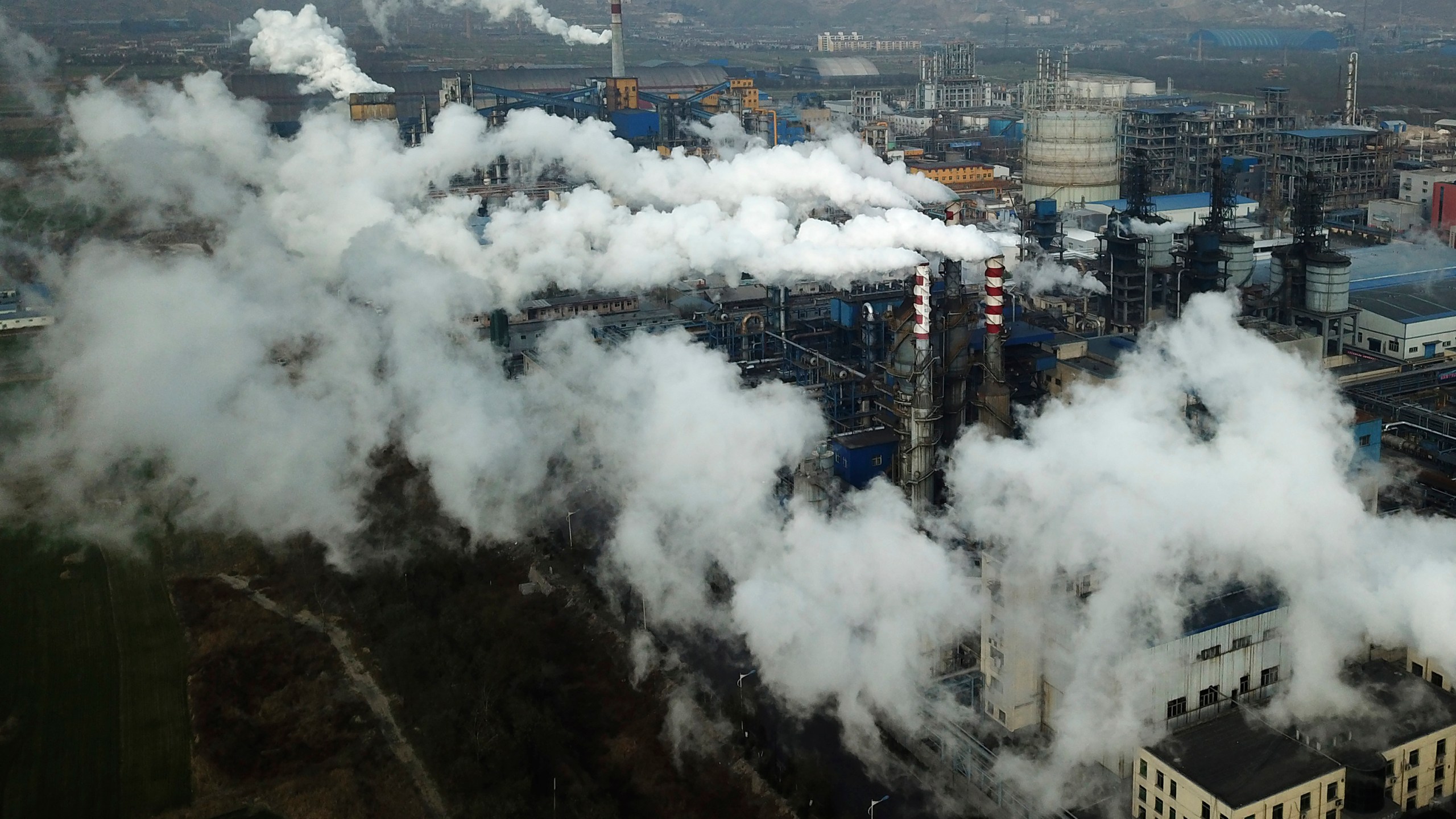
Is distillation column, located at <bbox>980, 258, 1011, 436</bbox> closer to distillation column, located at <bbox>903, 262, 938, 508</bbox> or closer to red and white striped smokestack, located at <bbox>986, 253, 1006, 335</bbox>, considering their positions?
red and white striped smokestack, located at <bbox>986, 253, 1006, 335</bbox>

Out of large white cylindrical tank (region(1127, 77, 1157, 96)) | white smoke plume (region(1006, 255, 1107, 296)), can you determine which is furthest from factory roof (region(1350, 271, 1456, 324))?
large white cylindrical tank (region(1127, 77, 1157, 96))

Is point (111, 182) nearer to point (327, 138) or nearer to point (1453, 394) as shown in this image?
point (327, 138)

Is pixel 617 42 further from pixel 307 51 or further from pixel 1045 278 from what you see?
pixel 1045 278

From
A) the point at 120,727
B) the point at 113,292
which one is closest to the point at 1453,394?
the point at 120,727

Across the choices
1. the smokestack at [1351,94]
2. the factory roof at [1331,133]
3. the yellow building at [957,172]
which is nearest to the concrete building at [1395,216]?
the factory roof at [1331,133]

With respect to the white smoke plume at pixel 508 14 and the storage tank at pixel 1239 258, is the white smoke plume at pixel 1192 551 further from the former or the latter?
the white smoke plume at pixel 508 14

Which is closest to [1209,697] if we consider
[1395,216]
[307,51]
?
[1395,216]
